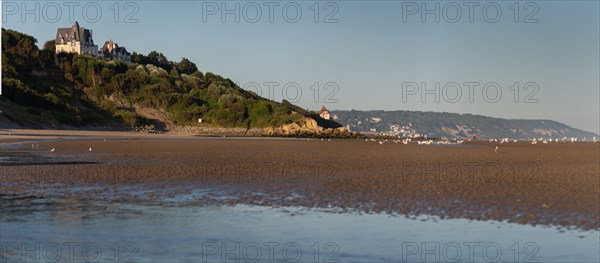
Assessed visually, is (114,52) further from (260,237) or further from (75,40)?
(260,237)

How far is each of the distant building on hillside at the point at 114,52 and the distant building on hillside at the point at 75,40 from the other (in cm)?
314

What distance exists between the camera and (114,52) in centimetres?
15912

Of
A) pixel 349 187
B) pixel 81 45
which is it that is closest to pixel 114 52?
pixel 81 45

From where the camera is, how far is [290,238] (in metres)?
11.4

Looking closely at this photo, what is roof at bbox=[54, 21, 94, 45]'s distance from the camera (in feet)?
508

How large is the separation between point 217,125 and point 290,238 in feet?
336

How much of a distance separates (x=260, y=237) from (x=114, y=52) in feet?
521

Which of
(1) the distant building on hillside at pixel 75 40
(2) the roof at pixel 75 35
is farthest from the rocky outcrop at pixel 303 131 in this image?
(2) the roof at pixel 75 35

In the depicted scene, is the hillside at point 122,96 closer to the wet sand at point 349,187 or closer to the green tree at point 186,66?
the green tree at point 186,66

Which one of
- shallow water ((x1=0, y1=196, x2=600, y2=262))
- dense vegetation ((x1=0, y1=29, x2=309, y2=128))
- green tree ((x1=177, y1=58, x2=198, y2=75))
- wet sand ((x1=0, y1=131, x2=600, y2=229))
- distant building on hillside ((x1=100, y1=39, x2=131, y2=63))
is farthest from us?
green tree ((x1=177, y1=58, x2=198, y2=75))

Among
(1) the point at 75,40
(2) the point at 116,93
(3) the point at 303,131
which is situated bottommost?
(3) the point at 303,131

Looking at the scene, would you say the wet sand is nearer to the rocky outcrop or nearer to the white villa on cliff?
the rocky outcrop

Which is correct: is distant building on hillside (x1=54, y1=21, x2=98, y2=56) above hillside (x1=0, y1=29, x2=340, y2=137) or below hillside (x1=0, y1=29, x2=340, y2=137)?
above

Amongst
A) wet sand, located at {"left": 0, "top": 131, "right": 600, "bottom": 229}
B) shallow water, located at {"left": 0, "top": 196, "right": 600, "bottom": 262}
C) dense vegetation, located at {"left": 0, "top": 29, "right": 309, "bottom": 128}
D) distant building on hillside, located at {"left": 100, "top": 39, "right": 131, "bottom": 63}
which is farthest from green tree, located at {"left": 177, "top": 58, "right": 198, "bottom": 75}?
shallow water, located at {"left": 0, "top": 196, "right": 600, "bottom": 262}
